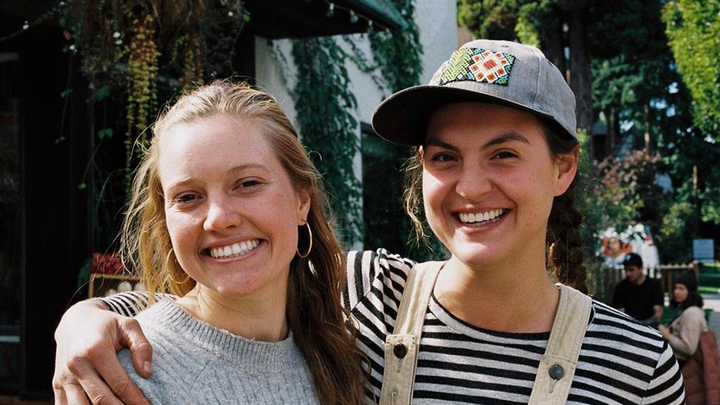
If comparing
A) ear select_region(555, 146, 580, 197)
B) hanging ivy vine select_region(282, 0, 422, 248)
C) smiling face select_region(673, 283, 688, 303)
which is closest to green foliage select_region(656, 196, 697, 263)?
smiling face select_region(673, 283, 688, 303)

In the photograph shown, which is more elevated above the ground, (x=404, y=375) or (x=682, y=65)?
(x=682, y=65)

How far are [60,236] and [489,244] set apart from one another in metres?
3.85

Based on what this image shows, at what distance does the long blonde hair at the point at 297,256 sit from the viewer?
1858 millimetres

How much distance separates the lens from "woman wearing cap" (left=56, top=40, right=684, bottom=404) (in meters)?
1.82

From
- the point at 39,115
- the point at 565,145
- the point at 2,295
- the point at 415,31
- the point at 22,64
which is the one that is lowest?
the point at 2,295

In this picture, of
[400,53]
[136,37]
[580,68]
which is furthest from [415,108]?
[580,68]

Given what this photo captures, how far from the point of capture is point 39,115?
5.12 m

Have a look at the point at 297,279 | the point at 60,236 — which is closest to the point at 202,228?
the point at 297,279

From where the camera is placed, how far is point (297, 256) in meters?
2.13

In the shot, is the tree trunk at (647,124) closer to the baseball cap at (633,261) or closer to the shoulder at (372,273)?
the baseball cap at (633,261)

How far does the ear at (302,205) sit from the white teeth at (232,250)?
24 cm

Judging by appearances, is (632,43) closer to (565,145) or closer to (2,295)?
(2,295)

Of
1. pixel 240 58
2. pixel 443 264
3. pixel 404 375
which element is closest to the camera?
pixel 404 375

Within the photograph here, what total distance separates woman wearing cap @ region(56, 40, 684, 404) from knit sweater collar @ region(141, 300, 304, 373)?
7.3 inches
